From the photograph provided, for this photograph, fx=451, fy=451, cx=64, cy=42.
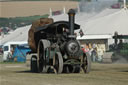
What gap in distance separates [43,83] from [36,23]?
34.0 ft

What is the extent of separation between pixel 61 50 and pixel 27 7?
11081 cm

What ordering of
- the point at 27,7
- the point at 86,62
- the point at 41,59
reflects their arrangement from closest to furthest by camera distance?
the point at 86,62 → the point at 41,59 → the point at 27,7

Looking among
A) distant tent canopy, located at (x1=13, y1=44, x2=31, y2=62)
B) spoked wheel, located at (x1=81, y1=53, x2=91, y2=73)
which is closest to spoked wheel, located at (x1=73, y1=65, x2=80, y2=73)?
spoked wheel, located at (x1=81, y1=53, x2=91, y2=73)

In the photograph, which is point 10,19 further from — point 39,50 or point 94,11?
point 39,50

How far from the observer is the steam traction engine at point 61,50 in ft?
67.3

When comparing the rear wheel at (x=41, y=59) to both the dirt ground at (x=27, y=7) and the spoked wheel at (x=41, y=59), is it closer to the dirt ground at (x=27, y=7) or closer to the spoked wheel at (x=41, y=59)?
the spoked wheel at (x=41, y=59)

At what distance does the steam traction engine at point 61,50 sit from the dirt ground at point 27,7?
98665mm

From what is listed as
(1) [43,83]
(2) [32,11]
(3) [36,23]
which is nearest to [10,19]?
(2) [32,11]

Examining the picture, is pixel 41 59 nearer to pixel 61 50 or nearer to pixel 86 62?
pixel 61 50

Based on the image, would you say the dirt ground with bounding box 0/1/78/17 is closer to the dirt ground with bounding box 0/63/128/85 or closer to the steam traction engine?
the steam traction engine

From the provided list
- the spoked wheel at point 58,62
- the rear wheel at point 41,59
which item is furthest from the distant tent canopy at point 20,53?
the spoked wheel at point 58,62

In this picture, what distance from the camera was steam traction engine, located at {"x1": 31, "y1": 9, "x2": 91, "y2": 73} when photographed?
20.5 meters

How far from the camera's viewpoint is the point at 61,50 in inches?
824

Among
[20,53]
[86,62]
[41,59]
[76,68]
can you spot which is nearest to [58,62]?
[86,62]
